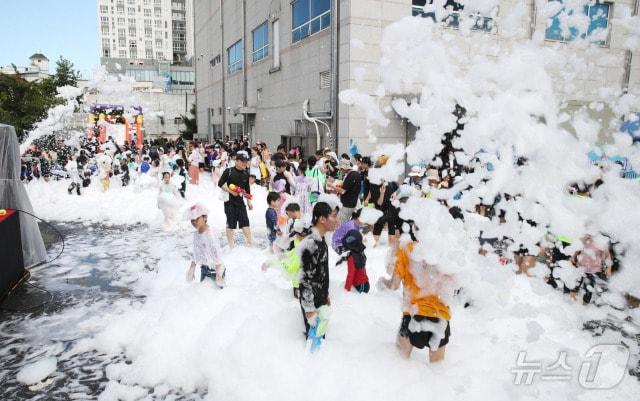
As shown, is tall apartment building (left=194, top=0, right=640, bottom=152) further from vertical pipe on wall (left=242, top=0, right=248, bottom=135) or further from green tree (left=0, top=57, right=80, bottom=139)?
green tree (left=0, top=57, right=80, bottom=139)

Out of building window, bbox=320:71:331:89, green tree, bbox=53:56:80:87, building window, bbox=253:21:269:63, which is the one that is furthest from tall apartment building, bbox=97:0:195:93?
building window, bbox=320:71:331:89

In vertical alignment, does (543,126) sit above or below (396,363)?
above

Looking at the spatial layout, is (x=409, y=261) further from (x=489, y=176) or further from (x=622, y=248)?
(x=622, y=248)

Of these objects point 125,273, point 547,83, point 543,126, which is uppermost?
point 547,83

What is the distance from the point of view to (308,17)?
55.5ft

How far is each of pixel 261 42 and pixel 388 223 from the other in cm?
1763

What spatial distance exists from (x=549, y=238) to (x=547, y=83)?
2952 millimetres

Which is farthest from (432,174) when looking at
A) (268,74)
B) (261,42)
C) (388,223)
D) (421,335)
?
(261,42)

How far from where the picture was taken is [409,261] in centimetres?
383

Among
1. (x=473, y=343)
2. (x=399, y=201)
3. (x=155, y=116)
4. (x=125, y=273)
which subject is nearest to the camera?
(x=473, y=343)

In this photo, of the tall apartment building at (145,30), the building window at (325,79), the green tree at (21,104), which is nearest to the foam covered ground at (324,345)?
the building window at (325,79)

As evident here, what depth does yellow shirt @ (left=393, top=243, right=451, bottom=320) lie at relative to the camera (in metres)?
3.69

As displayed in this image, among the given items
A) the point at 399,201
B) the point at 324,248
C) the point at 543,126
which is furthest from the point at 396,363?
the point at 399,201

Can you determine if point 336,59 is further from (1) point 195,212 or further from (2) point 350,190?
(1) point 195,212
